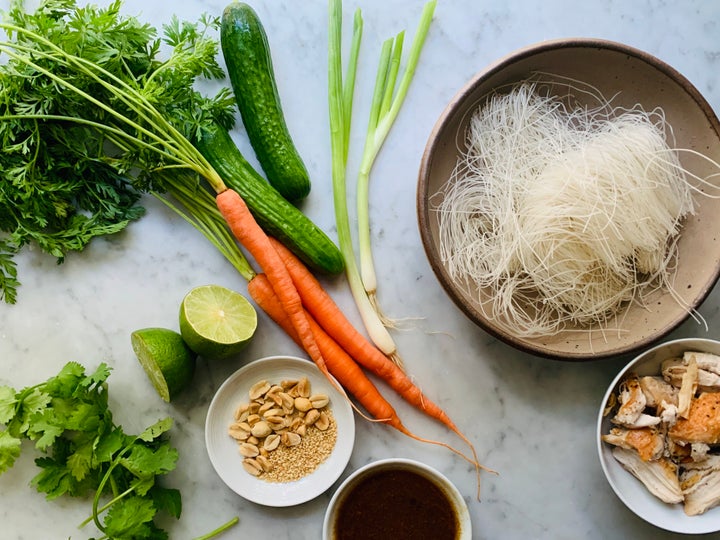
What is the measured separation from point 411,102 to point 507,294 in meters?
0.65

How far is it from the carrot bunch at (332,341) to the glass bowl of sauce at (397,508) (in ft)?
0.44

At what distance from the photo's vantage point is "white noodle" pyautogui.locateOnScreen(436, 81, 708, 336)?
1677mm

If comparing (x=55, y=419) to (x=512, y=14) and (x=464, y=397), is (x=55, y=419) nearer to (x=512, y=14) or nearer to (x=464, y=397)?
(x=464, y=397)

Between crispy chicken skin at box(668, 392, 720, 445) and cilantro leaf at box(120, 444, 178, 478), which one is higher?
crispy chicken skin at box(668, 392, 720, 445)

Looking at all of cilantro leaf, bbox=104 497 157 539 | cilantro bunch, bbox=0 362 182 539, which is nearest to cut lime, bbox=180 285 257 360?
cilantro bunch, bbox=0 362 182 539

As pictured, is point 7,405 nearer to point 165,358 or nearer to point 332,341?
point 165,358

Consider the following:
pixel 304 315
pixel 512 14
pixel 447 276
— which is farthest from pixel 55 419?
pixel 512 14

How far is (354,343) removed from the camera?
71.4 inches

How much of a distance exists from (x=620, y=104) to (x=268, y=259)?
1.09 meters

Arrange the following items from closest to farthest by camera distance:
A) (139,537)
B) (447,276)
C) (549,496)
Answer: (447,276) → (139,537) → (549,496)

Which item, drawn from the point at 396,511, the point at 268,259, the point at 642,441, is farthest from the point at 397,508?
the point at 268,259

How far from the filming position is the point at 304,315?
1764 mm

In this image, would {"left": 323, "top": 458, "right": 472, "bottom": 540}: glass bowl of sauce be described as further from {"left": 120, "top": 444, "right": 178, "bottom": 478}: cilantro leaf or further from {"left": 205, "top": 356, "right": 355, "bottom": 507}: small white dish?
{"left": 120, "top": 444, "right": 178, "bottom": 478}: cilantro leaf

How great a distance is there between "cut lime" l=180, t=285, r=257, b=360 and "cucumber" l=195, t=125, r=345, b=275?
8.8 inches
